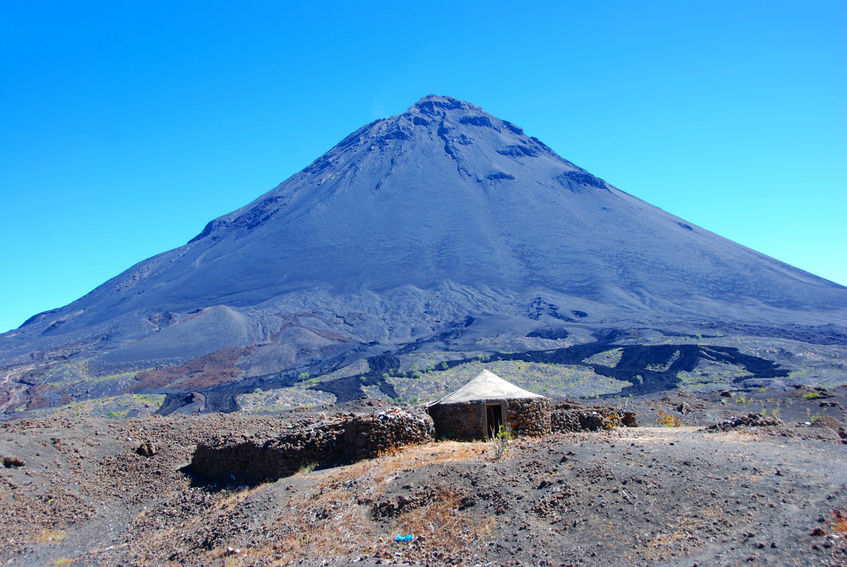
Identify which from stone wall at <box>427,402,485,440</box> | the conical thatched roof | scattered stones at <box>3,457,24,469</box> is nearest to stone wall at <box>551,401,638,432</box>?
the conical thatched roof

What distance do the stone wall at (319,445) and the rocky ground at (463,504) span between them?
1.26 ft

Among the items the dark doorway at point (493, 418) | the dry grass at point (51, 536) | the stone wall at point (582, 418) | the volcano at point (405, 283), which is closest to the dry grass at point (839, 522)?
the dark doorway at point (493, 418)

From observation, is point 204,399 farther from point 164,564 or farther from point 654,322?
point 654,322

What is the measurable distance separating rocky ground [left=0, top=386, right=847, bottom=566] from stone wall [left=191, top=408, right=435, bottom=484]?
15.1 inches

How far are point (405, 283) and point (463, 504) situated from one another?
6885cm

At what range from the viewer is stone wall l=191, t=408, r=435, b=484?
10.9 metres

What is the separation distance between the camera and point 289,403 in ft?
107

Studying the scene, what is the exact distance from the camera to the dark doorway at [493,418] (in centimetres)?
1213

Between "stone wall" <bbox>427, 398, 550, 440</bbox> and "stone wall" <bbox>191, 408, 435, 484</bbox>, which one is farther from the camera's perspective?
"stone wall" <bbox>427, 398, 550, 440</bbox>

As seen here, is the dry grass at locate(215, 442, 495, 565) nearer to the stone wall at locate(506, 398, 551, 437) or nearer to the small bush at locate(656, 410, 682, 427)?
the stone wall at locate(506, 398, 551, 437)

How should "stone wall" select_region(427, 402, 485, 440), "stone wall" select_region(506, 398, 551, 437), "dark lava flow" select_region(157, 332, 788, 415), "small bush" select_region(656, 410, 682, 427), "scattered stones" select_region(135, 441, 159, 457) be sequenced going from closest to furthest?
"stone wall" select_region(427, 402, 485, 440) < "stone wall" select_region(506, 398, 551, 437) < "scattered stones" select_region(135, 441, 159, 457) < "small bush" select_region(656, 410, 682, 427) < "dark lava flow" select_region(157, 332, 788, 415)

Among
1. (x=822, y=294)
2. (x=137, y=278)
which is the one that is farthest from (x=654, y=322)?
(x=137, y=278)

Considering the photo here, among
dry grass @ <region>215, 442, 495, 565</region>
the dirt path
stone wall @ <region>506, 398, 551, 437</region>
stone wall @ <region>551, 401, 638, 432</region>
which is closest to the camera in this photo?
the dirt path

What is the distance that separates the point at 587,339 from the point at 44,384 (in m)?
48.7
